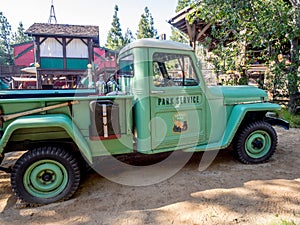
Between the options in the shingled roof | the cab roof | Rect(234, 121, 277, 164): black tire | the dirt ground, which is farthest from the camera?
the shingled roof

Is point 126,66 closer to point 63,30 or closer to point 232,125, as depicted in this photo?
point 232,125

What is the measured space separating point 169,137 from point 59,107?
1505 mm

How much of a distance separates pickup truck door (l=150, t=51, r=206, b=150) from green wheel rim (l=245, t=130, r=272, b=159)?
2.81ft

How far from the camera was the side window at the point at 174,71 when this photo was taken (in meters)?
3.20

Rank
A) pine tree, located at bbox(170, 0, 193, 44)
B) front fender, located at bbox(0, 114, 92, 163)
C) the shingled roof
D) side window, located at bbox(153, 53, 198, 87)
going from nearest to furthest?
front fender, located at bbox(0, 114, 92, 163) → side window, located at bbox(153, 53, 198, 87) → pine tree, located at bbox(170, 0, 193, 44) → the shingled roof

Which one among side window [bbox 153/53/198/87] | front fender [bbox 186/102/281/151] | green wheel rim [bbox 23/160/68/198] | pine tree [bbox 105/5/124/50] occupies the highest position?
pine tree [bbox 105/5/124/50]

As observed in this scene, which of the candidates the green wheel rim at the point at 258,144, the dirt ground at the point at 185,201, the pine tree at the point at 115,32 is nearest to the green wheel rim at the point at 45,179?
the dirt ground at the point at 185,201

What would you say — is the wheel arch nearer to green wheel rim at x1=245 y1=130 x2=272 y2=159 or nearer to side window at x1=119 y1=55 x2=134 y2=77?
green wheel rim at x1=245 y1=130 x2=272 y2=159

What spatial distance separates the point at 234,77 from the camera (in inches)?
329

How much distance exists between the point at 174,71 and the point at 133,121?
3.19ft

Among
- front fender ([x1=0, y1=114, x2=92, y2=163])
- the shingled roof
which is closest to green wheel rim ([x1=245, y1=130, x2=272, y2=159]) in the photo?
front fender ([x1=0, y1=114, x2=92, y2=163])

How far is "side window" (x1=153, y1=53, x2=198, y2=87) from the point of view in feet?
10.5

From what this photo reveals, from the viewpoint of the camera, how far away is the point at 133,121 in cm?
311

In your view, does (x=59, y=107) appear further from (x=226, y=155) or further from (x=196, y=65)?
(x=226, y=155)
